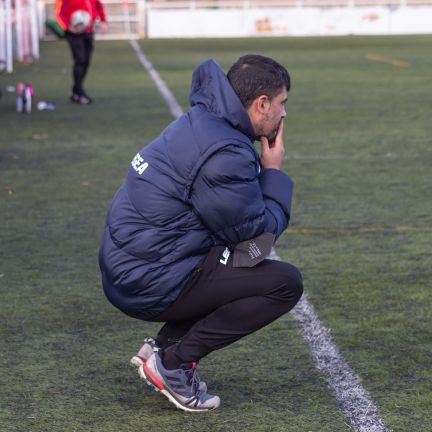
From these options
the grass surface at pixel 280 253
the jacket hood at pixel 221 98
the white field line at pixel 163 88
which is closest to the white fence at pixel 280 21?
the white field line at pixel 163 88

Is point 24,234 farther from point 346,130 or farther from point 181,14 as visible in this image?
point 181,14

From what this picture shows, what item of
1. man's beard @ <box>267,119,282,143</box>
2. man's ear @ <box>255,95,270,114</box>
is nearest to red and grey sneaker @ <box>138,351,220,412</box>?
man's beard @ <box>267,119,282,143</box>

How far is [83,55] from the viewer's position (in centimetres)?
1834

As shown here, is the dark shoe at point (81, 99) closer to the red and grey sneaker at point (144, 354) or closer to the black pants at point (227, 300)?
the red and grey sneaker at point (144, 354)

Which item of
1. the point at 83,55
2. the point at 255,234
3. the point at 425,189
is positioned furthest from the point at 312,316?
the point at 83,55

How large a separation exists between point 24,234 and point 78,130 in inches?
259

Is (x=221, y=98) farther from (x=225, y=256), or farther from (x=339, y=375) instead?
(x=339, y=375)

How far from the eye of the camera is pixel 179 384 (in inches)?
191

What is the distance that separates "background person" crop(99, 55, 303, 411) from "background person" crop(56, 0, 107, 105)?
13609 mm

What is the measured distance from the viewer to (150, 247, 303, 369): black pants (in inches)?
187

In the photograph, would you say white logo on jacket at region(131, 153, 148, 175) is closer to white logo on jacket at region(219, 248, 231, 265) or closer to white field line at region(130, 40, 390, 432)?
white logo on jacket at region(219, 248, 231, 265)

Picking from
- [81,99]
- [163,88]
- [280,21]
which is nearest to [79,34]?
[81,99]

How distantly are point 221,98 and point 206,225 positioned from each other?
449 mm

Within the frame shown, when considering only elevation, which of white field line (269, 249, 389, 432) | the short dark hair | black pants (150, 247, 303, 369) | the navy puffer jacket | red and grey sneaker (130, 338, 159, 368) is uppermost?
the short dark hair
